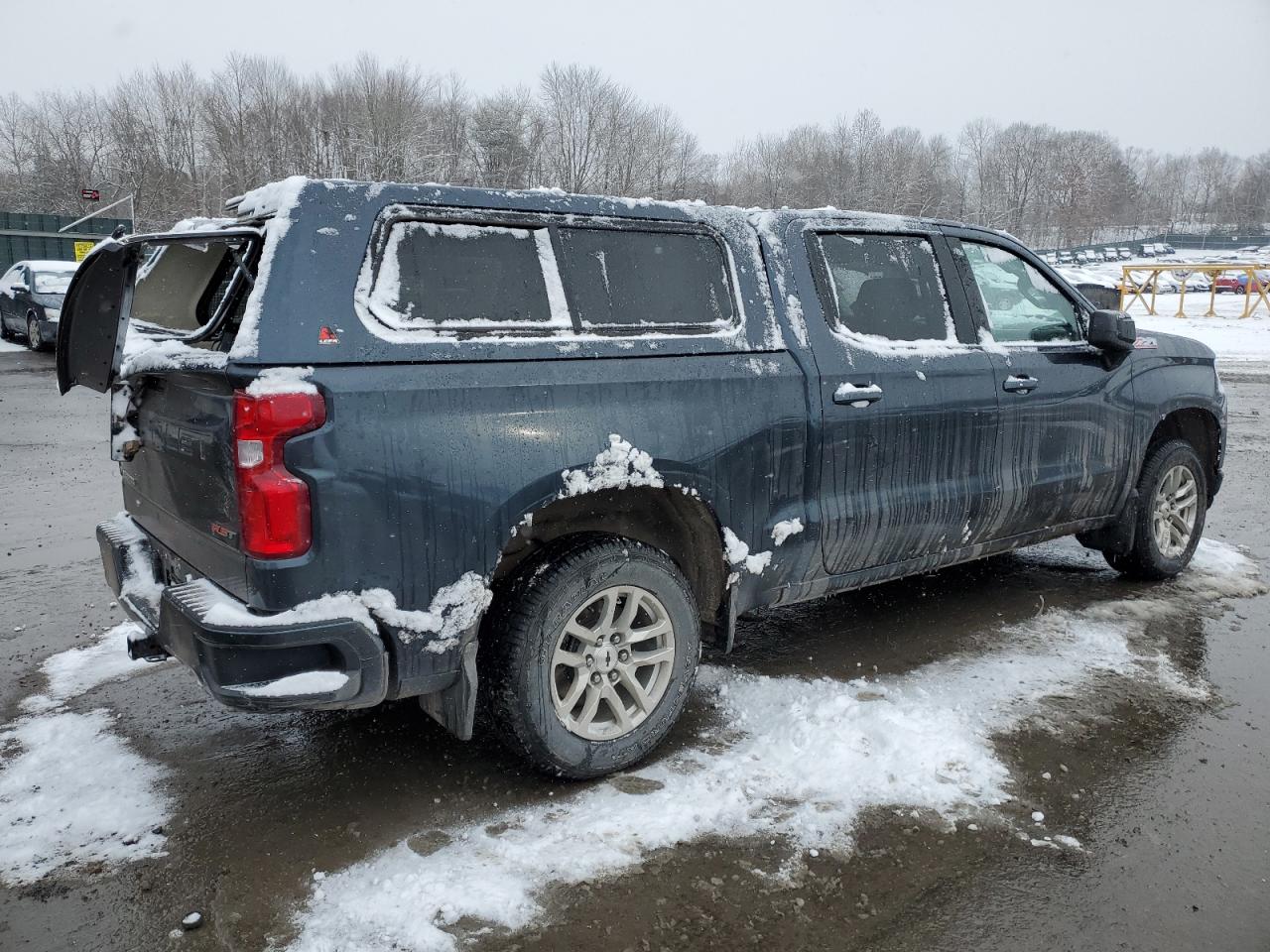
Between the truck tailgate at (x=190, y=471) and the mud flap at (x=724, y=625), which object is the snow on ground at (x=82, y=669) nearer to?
the truck tailgate at (x=190, y=471)

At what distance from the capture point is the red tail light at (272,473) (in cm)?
252

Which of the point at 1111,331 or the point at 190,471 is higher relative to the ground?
the point at 1111,331

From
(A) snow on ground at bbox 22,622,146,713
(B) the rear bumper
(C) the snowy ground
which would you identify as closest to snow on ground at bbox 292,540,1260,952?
(C) the snowy ground

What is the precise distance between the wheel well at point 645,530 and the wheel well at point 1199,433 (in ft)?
10.5

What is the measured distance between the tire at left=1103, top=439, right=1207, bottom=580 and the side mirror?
861mm

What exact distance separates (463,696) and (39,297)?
1927cm

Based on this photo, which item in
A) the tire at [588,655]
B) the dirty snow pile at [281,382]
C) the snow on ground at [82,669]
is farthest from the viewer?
the snow on ground at [82,669]

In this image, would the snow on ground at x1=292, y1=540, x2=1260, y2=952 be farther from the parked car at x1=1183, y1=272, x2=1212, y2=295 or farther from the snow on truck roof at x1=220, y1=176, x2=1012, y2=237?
the parked car at x1=1183, y1=272, x2=1212, y2=295

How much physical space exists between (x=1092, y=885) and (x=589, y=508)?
186cm

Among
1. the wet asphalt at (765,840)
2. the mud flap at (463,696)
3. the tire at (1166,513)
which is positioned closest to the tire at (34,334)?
the wet asphalt at (765,840)

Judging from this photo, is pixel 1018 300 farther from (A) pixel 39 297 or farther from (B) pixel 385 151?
(B) pixel 385 151

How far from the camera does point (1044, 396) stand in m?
4.51

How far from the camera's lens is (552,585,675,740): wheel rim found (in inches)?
124

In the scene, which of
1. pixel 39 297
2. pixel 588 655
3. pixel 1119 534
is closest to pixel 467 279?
pixel 588 655
